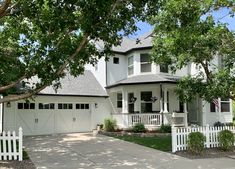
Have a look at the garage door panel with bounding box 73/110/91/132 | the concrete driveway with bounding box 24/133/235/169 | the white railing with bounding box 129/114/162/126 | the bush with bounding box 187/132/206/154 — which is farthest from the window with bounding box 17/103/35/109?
the bush with bounding box 187/132/206/154

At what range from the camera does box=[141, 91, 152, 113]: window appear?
89.7ft

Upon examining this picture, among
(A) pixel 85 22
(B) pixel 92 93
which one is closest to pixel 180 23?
(A) pixel 85 22

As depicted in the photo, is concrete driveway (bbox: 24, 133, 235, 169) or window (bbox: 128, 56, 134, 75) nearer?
concrete driveway (bbox: 24, 133, 235, 169)

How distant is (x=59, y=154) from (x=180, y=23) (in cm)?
860

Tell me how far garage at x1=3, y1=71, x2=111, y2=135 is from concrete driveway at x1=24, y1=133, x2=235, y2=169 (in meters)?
6.41

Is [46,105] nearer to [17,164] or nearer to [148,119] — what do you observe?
[148,119]

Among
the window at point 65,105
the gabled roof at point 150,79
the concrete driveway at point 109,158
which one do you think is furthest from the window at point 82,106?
the concrete driveway at point 109,158

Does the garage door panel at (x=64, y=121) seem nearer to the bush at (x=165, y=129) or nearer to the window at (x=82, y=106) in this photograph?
the window at (x=82, y=106)

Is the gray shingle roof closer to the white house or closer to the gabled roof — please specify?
the white house

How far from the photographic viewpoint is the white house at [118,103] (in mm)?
25105

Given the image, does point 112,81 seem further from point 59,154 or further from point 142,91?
point 59,154

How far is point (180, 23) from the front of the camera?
55.1 feet

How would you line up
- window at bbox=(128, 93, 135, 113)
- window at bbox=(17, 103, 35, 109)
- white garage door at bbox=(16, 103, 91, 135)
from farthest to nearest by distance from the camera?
1. window at bbox=(128, 93, 135, 113)
2. white garage door at bbox=(16, 103, 91, 135)
3. window at bbox=(17, 103, 35, 109)

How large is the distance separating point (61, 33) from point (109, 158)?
5706 millimetres
